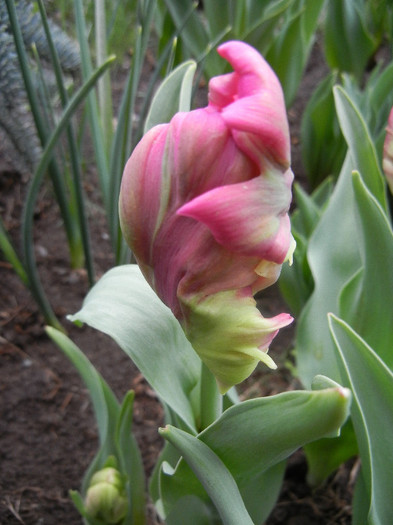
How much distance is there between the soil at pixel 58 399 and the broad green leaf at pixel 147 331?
448mm

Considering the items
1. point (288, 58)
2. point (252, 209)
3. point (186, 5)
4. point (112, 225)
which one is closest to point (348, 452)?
point (112, 225)

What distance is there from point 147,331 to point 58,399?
592mm

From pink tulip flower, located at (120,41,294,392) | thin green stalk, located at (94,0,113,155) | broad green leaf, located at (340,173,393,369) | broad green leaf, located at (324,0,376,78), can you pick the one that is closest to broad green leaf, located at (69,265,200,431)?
pink tulip flower, located at (120,41,294,392)

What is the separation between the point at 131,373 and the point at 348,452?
18.4 inches

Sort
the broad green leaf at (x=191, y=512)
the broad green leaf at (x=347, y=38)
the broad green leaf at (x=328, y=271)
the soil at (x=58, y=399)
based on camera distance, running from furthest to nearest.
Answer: the broad green leaf at (x=347, y=38) → the soil at (x=58, y=399) → the broad green leaf at (x=328, y=271) → the broad green leaf at (x=191, y=512)

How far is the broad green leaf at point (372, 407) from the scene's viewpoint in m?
0.57

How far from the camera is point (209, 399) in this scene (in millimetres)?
577

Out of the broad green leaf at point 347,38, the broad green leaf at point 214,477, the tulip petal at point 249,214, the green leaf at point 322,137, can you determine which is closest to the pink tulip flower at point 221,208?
the tulip petal at point 249,214

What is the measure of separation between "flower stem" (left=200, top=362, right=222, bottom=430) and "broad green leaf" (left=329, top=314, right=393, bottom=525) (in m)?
0.13

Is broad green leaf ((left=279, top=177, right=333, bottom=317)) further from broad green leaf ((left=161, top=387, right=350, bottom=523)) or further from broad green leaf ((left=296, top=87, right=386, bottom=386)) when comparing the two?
broad green leaf ((left=161, top=387, right=350, bottom=523))

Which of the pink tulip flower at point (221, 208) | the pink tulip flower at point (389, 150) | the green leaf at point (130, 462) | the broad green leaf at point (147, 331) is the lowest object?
the green leaf at point (130, 462)

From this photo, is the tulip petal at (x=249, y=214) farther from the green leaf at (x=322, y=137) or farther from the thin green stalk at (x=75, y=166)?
the green leaf at (x=322, y=137)

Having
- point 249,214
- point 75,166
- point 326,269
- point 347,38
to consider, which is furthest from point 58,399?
point 347,38

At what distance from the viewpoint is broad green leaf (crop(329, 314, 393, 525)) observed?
57cm
